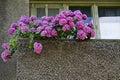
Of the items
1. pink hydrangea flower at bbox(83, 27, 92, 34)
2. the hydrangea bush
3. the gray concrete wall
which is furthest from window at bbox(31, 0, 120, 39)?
pink hydrangea flower at bbox(83, 27, 92, 34)

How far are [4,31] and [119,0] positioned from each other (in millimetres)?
2880

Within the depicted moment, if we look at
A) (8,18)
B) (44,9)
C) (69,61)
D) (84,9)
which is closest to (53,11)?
(44,9)

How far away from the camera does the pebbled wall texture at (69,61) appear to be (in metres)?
4.26

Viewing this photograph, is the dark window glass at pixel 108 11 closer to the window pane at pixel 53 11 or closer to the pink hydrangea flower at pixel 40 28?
the window pane at pixel 53 11

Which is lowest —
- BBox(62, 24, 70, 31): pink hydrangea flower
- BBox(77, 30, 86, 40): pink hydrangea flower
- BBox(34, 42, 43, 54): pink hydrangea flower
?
BBox(34, 42, 43, 54): pink hydrangea flower

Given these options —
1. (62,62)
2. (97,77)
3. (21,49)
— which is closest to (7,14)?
(21,49)

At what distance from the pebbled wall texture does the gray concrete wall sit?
3.07 ft

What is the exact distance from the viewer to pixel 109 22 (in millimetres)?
6703

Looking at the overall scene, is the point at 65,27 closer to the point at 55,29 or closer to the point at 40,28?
the point at 55,29

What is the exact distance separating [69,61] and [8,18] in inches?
73.8

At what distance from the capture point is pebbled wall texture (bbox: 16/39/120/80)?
4258 mm

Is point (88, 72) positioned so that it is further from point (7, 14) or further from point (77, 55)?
point (7, 14)

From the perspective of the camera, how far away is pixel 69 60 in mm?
4348

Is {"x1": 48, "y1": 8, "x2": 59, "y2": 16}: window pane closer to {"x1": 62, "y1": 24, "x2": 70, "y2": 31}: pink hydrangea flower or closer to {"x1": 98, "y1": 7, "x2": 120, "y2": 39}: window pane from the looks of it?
{"x1": 98, "y1": 7, "x2": 120, "y2": 39}: window pane
